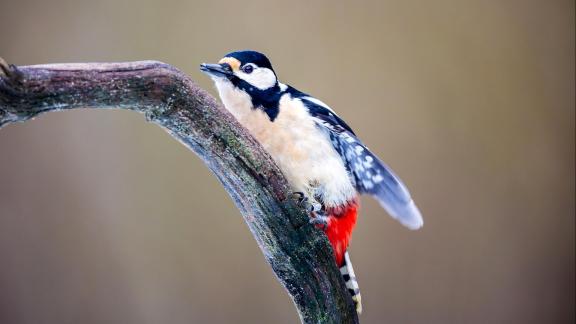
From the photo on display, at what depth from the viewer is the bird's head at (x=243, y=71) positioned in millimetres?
1255

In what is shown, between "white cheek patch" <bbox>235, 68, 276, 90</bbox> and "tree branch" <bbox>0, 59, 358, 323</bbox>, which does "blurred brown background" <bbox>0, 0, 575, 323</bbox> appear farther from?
"tree branch" <bbox>0, 59, 358, 323</bbox>

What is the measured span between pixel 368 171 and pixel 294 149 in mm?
168

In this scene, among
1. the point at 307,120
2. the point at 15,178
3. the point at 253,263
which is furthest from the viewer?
the point at 253,263

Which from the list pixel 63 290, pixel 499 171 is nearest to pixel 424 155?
pixel 499 171

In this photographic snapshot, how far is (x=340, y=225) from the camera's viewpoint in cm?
135

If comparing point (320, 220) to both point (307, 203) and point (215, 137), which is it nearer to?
point (307, 203)

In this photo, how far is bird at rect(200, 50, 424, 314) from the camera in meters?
1.27

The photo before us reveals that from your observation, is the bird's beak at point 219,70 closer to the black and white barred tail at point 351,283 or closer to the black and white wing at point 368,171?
the black and white wing at point 368,171

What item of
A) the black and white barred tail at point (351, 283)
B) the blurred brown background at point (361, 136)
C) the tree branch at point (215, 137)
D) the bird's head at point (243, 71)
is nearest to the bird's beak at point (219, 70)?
the bird's head at point (243, 71)

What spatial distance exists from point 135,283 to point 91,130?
0.60m

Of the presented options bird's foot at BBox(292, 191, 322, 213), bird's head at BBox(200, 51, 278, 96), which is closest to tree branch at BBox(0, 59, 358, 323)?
bird's foot at BBox(292, 191, 322, 213)

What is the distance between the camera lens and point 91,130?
7.64 ft

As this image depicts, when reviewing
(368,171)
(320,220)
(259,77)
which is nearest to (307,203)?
(320,220)

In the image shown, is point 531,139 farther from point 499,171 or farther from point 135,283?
point 135,283
